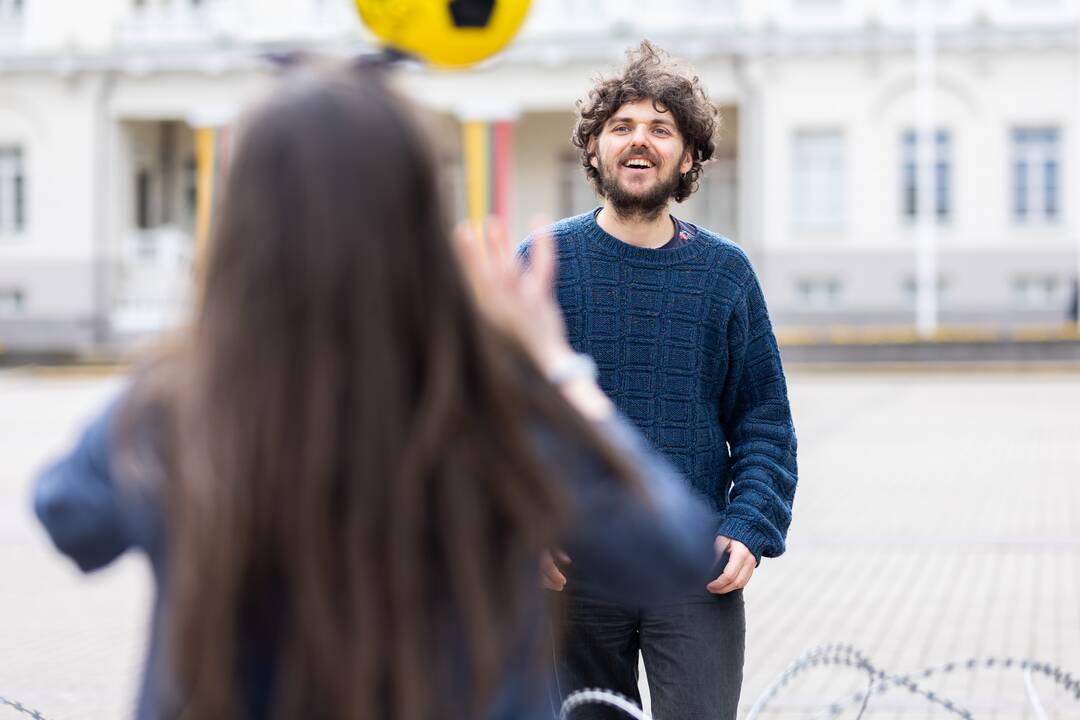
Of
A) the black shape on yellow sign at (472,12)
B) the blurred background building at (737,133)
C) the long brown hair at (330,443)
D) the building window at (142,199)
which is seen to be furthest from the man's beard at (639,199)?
the building window at (142,199)

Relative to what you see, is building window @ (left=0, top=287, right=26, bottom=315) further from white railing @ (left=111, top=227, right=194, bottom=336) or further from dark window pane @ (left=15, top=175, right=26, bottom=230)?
white railing @ (left=111, top=227, right=194, bottom=336)

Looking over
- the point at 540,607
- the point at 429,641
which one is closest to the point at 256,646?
the point at 429,641

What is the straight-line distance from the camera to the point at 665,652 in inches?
126

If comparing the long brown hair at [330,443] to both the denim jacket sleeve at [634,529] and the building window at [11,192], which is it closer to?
the denim jacket sleeve at [634,529]

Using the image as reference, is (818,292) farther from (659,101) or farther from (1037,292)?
(659,101)

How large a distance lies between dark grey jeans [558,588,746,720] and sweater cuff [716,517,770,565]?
4.0 inches

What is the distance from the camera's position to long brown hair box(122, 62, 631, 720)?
1542 mm

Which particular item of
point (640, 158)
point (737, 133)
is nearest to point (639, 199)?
point (640, 158)

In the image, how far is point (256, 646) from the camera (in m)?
1.58

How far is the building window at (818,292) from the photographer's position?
35.3 m

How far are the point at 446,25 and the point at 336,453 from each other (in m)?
5.74

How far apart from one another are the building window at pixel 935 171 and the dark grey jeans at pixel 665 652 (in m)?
33.5

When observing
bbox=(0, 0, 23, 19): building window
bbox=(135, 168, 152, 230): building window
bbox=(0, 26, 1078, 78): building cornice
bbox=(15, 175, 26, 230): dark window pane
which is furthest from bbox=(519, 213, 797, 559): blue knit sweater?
bbox=(0, 0, 23, 19): building window

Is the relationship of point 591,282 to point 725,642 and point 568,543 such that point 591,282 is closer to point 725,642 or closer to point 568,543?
point 725,642
